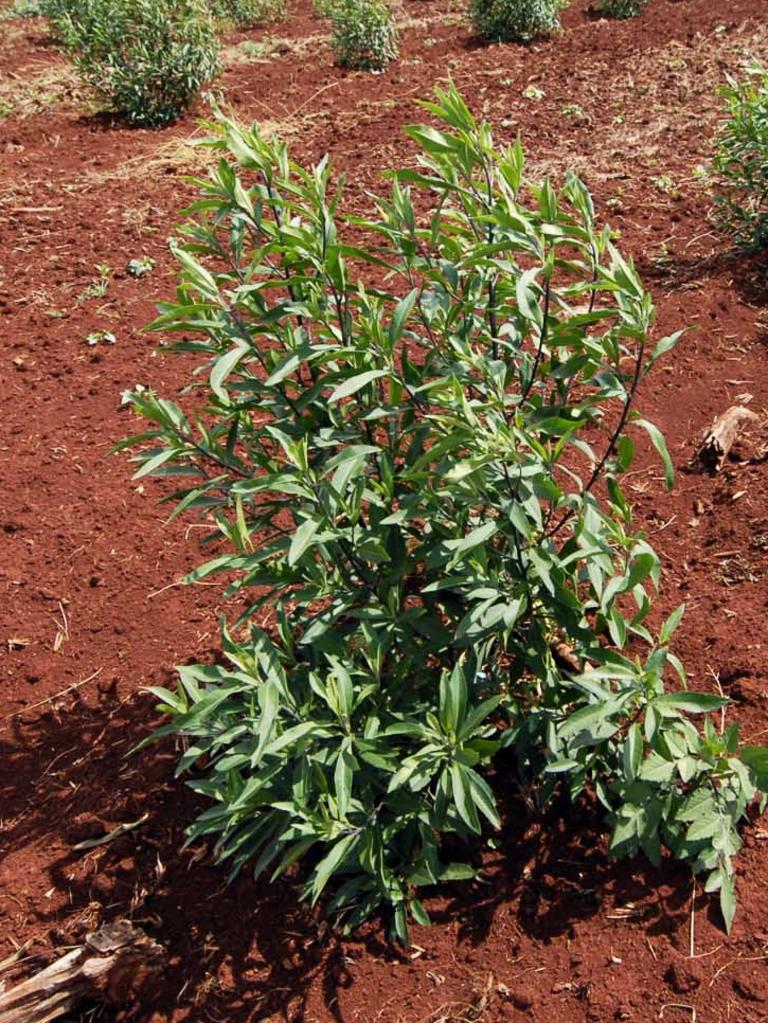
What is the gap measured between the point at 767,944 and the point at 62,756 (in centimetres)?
213

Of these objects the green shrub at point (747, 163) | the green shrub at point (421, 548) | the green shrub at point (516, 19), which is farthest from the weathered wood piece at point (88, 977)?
the green shrub at point (516, 19)

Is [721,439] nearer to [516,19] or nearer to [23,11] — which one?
[516,19]

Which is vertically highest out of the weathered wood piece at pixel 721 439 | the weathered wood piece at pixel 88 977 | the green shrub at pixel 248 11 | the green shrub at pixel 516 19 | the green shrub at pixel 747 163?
the green shrub at pixel 248 11

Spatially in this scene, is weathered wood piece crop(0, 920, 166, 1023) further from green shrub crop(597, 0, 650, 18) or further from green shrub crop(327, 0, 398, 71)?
green shrub crop(597, 0, 650, 18)

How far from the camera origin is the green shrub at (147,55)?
8.34 m

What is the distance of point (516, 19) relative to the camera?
9680 millimetres

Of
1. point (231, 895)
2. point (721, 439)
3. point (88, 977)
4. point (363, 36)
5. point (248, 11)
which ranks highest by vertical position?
point (248, 11)

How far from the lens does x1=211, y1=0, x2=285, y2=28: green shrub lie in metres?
12.6

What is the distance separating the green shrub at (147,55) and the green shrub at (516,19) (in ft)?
9.56

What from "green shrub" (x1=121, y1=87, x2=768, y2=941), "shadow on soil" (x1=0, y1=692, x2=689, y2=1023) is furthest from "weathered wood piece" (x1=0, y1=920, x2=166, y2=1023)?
"green shrub" (x1=121, y1=87, x2=768, y2=941)

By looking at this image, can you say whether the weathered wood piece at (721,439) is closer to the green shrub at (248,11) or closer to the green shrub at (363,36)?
the green shrub at (363,36)

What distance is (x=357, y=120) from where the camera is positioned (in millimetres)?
7914

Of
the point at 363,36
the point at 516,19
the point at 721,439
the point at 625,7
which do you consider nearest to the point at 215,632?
the point at 721,439

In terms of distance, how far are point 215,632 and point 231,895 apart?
109 cm
